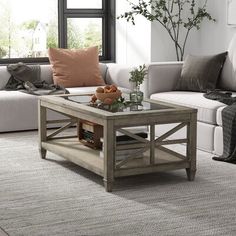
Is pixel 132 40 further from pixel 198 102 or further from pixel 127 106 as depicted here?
pixel 127 106

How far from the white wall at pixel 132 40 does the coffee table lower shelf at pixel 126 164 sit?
2.57m

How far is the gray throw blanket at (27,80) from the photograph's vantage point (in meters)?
6.60

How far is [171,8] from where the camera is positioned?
7242 mm

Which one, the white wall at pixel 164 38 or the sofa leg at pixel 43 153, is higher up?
the white wall at pixel 164 38

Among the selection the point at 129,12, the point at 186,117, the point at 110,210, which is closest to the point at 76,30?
the point at 129,12

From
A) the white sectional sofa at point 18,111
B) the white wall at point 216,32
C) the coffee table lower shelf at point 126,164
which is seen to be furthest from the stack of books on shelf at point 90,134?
the white wall at point 216,32

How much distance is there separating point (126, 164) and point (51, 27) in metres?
3.70

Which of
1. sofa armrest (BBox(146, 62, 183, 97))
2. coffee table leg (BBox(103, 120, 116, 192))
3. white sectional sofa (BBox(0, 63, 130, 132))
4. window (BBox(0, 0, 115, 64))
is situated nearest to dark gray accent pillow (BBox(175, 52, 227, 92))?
sofa armrest (BBox(146, 62, 183, 97))

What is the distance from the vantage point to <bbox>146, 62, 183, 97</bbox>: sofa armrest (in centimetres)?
625

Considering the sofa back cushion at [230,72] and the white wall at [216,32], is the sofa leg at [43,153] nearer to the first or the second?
the sofa back cushion at [230,72]

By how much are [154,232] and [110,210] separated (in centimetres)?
47

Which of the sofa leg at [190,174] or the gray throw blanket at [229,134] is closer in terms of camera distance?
the sofa leg at [190,174]

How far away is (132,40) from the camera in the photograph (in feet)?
24.5

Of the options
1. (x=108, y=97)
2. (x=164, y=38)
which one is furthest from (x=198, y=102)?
(x=164, y=38)
